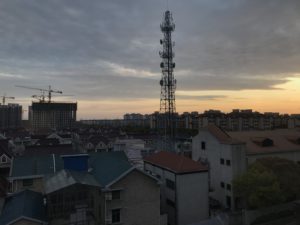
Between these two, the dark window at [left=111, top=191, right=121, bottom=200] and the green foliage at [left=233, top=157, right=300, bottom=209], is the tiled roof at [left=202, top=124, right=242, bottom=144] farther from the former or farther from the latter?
the dark window at [left=111, top=191, right=121, bottom=200]

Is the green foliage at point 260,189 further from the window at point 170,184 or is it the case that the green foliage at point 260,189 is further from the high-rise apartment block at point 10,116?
the high-rise apartment block at point 10,116

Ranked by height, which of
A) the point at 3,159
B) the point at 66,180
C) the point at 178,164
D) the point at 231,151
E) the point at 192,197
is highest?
the point at 231,151

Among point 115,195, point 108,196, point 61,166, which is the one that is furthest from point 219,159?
point 61,166

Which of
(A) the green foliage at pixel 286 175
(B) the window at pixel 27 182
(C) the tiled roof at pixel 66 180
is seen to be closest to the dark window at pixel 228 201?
(A) the green foliage at pixel 286 175

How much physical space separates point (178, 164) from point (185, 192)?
9.91 ft

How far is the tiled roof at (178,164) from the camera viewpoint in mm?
30059

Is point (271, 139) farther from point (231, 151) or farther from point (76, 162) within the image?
point (76, 162)

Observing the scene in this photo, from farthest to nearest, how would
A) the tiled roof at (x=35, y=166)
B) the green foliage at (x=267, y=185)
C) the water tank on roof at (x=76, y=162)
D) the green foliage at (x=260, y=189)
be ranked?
the green foliage at (x=267, y=185), the green foliage at (x=260, y=189), the tiled roof at (x=35, y=166), the water tank on roof at (x=76, y=162)

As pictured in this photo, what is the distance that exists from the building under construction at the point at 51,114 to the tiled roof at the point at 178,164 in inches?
5974

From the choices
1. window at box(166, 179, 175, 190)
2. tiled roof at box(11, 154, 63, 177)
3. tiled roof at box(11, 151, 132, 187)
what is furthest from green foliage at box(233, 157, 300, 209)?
tiled roof at box(11, 154, 63, 177)

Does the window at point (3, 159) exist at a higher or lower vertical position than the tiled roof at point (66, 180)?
lower

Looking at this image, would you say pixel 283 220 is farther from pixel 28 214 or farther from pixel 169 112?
pixel 169 112

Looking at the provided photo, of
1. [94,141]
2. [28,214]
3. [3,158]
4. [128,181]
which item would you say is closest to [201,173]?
[128,181]

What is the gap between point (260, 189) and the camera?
2895 centimetres
